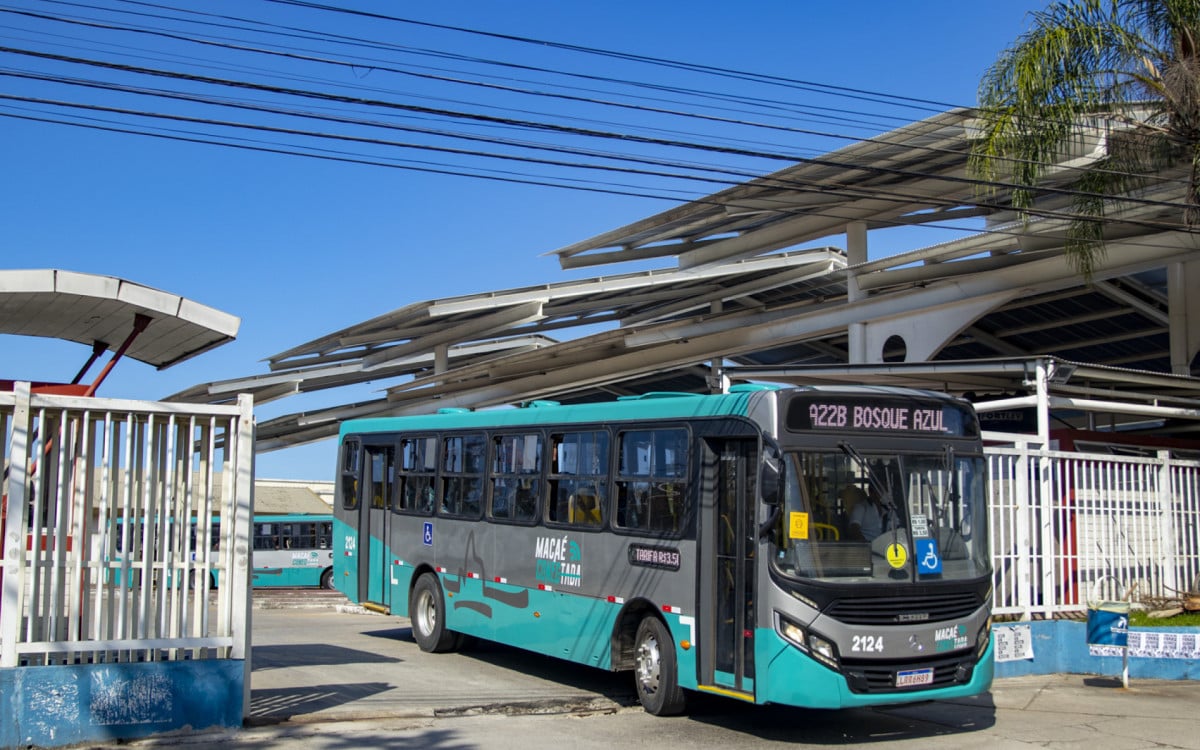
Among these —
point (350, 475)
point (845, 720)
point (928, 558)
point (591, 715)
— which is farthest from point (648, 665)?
point (350, 475)

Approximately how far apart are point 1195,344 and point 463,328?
1890cm

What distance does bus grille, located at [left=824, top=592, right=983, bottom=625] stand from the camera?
9328 millimetres

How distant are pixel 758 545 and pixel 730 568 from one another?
0.64 meters

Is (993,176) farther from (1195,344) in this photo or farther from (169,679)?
(169,679)

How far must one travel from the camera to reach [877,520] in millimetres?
9672

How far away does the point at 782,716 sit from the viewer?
11.0 meters

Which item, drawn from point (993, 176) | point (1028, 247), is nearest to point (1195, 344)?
point (1028, 247)

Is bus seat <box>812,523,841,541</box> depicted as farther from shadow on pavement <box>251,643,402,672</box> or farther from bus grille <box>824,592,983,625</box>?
shadow on pavement <box>251,643,402,672</box>

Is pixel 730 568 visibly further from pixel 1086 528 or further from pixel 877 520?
pixel 1086 528

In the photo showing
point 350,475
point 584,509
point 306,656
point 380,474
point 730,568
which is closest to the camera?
point 730,568

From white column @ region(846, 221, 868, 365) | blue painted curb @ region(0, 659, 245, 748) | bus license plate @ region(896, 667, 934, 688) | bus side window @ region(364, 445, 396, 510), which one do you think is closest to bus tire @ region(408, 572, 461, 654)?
bus side window @ region(364, 445, 396, 510)

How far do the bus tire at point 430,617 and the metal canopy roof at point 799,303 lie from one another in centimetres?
544

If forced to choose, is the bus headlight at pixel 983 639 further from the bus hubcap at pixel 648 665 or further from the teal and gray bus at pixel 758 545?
the bus hubcap at pixel 648 665

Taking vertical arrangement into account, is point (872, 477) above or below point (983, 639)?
above
